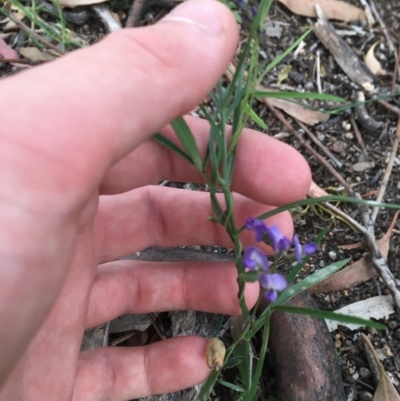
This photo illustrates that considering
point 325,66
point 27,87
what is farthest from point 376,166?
point 27,87

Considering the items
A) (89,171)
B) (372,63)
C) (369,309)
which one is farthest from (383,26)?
(89,171)

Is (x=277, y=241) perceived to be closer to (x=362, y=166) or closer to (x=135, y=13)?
(x=362, y=166)

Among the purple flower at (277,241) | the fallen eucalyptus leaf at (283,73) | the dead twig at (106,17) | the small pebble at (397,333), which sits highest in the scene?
the purple flower at (277,241)

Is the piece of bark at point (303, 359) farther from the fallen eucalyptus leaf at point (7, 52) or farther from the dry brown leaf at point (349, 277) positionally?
the fallen eucalyptus leaf at point (7, 52)

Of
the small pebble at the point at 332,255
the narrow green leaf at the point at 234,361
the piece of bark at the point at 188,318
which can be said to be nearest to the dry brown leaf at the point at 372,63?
the small pebble at the point at 332,255

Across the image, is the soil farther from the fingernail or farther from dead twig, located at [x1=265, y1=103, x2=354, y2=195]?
the fingernail

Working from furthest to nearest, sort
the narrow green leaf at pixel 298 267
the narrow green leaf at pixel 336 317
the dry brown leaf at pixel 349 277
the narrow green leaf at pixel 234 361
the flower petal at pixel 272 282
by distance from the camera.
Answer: the dry brown leaf at pixel 349 277, the narrow green leaf at pixel 234 361, the narrow green leaf at pixel 298 267, the flower petal at pixel 272 282, the narrow green leaf at pixel 336 317

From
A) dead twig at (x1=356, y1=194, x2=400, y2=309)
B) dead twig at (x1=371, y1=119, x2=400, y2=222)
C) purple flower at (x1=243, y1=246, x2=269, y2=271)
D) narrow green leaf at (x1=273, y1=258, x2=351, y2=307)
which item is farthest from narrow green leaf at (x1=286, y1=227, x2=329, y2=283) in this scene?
dead twig at (x1=371, y1=119, x2=400, y2=222)
